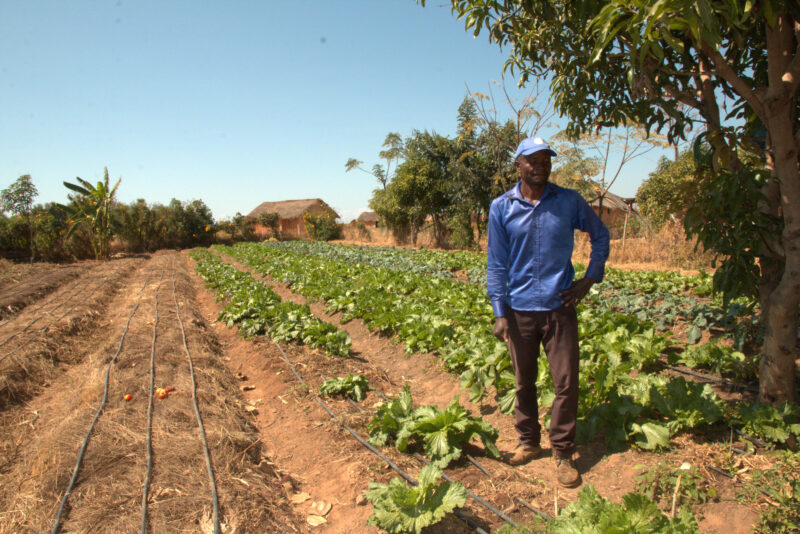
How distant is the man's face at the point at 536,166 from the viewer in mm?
2779

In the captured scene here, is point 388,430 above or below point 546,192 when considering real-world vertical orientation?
below

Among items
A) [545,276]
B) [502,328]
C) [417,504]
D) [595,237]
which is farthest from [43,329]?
[595,237]

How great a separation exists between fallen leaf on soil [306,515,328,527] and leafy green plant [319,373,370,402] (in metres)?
1.75

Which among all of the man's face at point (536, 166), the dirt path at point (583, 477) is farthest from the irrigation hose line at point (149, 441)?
the man's face at point (536, 166)

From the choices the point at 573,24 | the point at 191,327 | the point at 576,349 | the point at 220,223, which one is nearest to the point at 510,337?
the point at 576,349

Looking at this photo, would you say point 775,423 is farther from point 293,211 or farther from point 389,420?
point 293,211

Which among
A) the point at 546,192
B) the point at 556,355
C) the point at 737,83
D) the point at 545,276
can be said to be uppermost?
the point at 737,83

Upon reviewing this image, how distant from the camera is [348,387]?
4785 mm

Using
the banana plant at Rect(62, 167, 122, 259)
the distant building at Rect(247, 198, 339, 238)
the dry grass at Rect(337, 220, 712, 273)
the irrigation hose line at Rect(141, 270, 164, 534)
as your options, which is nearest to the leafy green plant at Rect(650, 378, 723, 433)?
the irrigation hose line at Rect(141, 270, 164, 534)

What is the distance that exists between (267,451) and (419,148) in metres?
24.2

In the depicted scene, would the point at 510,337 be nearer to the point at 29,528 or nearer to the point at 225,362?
the point at 29,528

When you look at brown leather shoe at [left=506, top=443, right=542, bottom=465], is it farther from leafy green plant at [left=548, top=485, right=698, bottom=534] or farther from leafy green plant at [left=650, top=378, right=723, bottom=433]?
leafy green plant at [left=548, top=485, right=698, bottom=534]

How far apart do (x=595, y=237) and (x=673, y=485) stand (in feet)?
4.96

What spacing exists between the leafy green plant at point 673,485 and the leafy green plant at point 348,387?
281 centimetres
